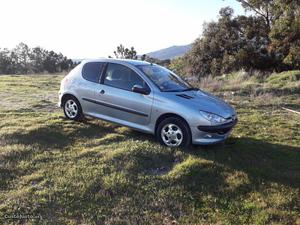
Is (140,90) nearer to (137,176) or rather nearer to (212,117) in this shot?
(212,117)

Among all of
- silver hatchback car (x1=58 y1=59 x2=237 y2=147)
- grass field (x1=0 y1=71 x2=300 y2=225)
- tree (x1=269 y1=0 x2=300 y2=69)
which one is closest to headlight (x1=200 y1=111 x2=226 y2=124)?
silver hatchback car (x1=58 y1=59 x2=237 y2=147)

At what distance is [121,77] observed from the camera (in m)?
8.22

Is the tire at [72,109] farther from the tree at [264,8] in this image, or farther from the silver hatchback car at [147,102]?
the tree at [264,8]

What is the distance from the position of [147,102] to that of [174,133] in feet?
2.58

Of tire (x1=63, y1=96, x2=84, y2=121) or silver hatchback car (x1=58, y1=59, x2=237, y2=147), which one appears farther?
tire (x1=63, y1=96, x2=84, y2=121)

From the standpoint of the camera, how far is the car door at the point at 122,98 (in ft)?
25.4

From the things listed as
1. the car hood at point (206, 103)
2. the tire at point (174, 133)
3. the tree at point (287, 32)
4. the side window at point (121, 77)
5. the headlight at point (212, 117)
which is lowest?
the tire at point (174, 133)

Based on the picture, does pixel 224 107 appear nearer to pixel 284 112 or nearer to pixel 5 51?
pixel 284 112

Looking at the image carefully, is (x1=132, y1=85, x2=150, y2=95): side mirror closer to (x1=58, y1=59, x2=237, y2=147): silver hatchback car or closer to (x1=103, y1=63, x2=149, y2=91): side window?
(x1=58, y1=59, x2=237, y2=147): silver hatchback car

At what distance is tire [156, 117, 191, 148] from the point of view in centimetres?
725

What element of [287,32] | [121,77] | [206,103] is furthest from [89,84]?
[287,32]

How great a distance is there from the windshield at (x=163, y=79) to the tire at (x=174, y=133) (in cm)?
72

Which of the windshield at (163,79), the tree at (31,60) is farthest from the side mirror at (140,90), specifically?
the tree at (31,60)

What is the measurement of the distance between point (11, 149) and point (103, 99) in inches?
81.9
